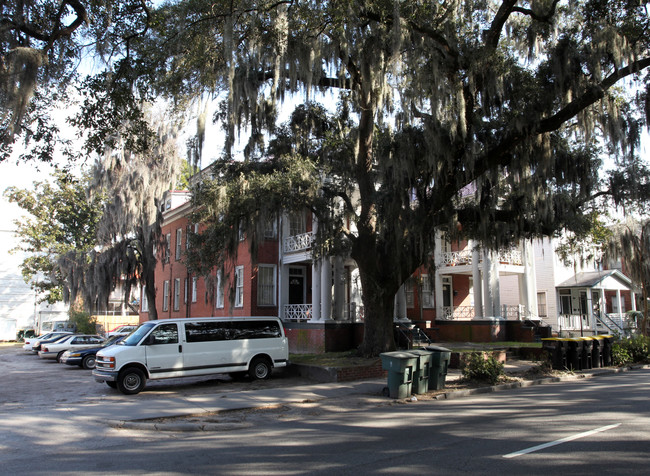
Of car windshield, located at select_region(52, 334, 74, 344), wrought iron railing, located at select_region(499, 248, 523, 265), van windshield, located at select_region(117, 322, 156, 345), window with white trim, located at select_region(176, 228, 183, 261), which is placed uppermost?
window with white trim, located at select_region(176, 228, 183, 261)

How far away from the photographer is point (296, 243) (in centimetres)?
2506

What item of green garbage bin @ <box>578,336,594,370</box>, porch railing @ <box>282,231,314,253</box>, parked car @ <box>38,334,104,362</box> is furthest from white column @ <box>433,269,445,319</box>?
parked car @ <box>38,334,104,362</box>

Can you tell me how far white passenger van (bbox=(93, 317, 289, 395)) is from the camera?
1380 centimetres

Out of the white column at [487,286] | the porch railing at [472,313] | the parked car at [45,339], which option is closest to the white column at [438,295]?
the porch railing at [472,313]

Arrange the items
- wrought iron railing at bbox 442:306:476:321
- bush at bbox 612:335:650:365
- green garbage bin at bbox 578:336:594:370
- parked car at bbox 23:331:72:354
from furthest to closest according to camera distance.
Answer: wrought iron railing at bbox 442:306:476:321
parked car at bbox 23:331:72:354
bush at bbox 612:335:650:365
green garbage bin at bbox 578:336:594:370

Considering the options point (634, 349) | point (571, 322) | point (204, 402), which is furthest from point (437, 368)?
point (571, 322)

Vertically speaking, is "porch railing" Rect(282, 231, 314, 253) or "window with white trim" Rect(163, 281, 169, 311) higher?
"porch railing" Rect(282, 231, 314, 253)

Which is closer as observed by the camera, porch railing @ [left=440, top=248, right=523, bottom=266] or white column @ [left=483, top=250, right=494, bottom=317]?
white column @ [left=483, top=250, right=494, bottom=317]

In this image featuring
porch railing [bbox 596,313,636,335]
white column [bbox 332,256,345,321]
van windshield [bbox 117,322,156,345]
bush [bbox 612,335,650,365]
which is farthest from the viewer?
porch railing [bbox 596,313,636,335]

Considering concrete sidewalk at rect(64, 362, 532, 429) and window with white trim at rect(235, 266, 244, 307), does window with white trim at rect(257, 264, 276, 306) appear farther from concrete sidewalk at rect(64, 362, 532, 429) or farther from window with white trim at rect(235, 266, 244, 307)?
concrete sidewalk at rect(64, 362, 532, 429)

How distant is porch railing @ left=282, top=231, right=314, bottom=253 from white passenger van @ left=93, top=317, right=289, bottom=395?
26.0ft

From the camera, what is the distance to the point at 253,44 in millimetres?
13594

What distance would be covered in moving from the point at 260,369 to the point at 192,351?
7.92ft

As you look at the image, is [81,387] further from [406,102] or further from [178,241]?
[178,241]
